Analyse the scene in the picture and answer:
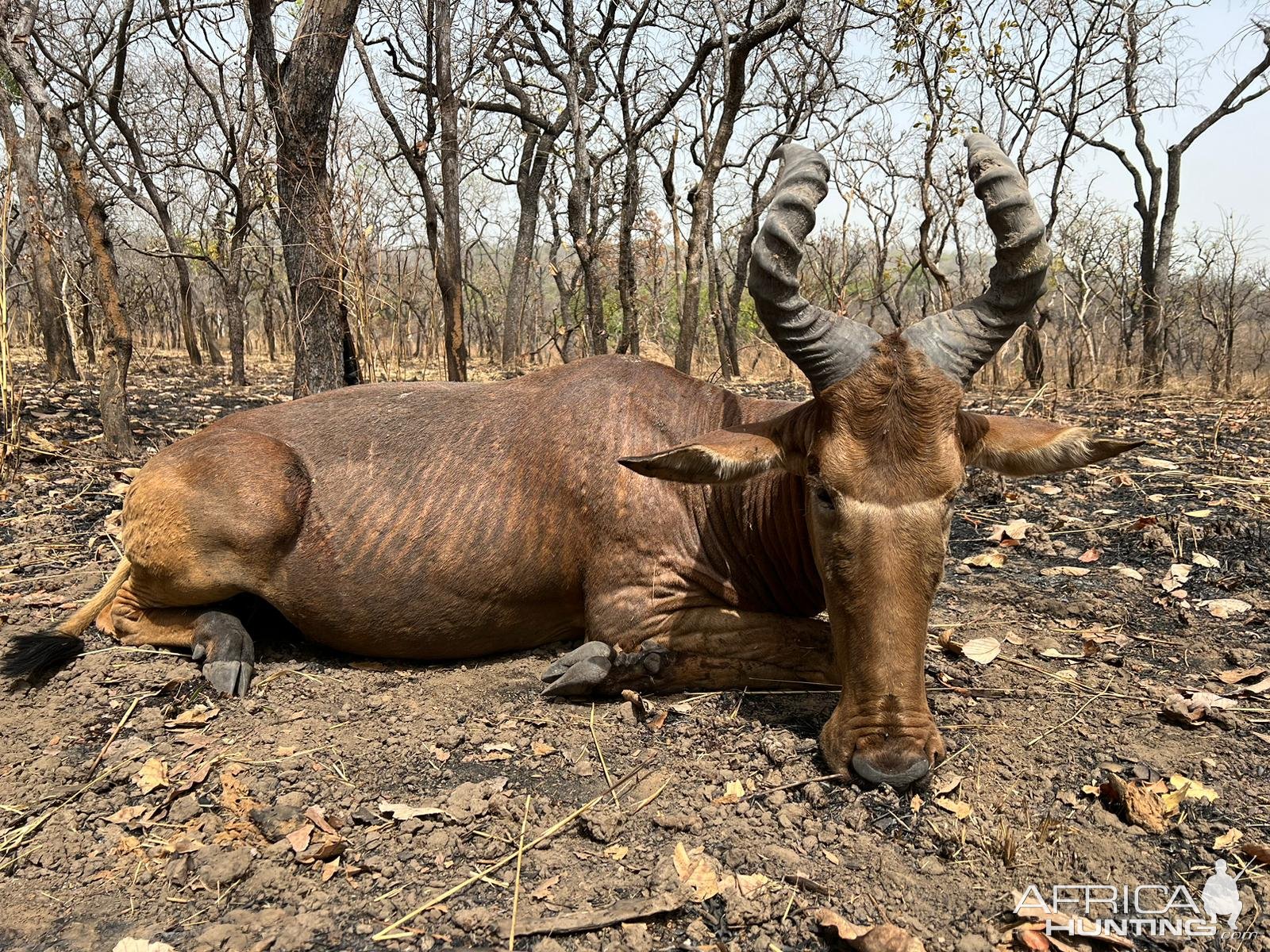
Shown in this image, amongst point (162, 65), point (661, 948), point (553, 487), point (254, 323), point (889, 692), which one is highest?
point (162, 65)

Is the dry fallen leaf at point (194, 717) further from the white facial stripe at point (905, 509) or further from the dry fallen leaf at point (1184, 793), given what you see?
the dry fallen leaf at point (1184, 793)

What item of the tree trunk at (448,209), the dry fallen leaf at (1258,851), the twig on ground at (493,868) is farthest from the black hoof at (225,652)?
the tree trunk at (448,209)

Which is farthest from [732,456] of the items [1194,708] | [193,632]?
[193,632]

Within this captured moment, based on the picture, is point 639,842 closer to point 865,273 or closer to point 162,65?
point 162,65

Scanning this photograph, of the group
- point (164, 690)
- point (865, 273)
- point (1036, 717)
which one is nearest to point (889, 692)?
point (1036, 717)

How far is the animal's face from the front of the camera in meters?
3.25

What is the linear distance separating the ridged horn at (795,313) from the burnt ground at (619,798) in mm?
1660

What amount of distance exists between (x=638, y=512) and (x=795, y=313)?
4.52ft

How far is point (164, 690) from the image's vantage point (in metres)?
4.34

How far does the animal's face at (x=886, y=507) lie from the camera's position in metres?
3.25

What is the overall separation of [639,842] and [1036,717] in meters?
1.98

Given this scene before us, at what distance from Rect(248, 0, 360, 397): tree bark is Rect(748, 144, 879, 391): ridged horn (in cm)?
581

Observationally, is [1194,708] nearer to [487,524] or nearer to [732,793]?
[732,793]

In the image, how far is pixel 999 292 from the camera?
3631mm
